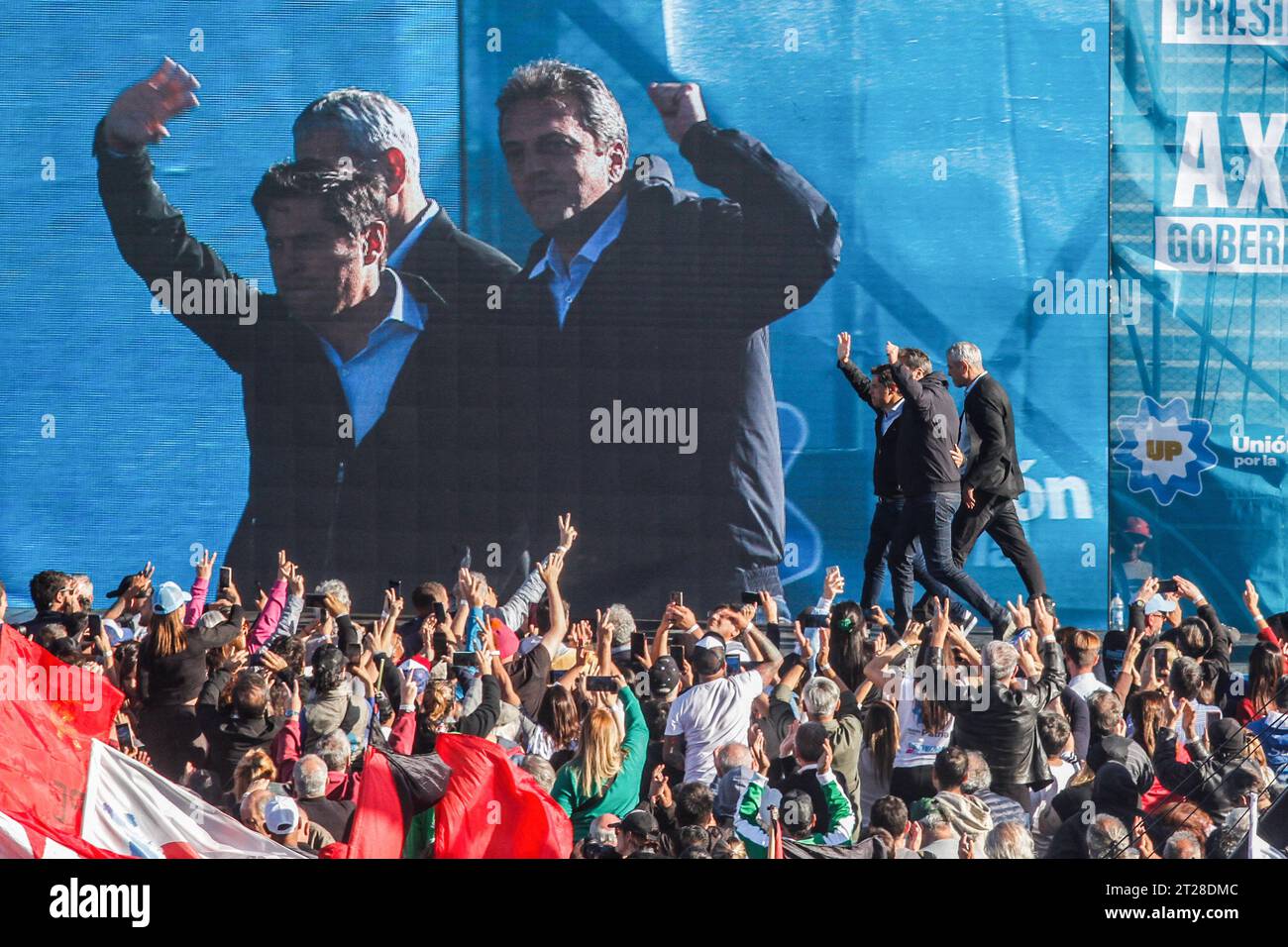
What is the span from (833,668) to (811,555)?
700 mm

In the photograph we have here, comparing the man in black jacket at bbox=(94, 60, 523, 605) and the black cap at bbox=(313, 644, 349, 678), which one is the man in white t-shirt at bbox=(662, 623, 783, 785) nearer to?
the black cap at bbox=(313, 644, 349, 678)

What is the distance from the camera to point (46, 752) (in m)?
6.20

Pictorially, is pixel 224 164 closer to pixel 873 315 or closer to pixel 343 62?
pixel 343 62

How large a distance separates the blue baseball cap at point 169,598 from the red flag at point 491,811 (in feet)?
5.89

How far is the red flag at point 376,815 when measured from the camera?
6.02m

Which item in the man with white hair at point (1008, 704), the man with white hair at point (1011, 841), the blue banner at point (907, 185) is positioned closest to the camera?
the man with white hair at point (1011, 841)

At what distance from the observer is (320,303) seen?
7.70 metres

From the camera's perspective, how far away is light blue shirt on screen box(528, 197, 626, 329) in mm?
7715

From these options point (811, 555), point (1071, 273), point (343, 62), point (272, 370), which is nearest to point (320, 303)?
point (272, 370)

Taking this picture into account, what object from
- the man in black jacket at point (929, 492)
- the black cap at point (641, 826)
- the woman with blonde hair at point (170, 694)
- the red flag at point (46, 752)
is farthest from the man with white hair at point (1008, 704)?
the red flag at point (46, 752)

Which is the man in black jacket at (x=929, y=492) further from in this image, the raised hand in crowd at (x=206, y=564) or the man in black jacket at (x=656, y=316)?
the raised hand in crowd at (x=206, y=564)

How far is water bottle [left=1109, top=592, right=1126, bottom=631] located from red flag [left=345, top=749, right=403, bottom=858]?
3.56 meters

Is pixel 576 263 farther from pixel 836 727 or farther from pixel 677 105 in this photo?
pixel 836 727

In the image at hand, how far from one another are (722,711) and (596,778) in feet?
2.04
